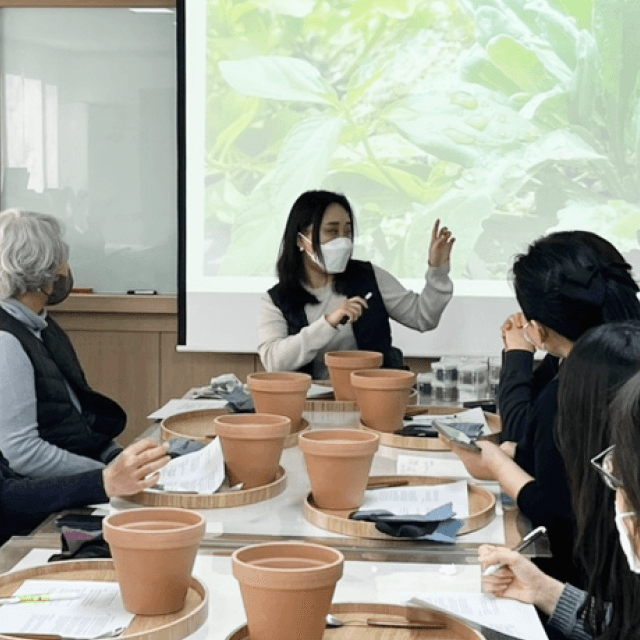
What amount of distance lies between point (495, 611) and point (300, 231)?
7.87 feet

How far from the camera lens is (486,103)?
4.38 m

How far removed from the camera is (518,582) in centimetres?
152

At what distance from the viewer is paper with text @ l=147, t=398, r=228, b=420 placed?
2662 millimetres

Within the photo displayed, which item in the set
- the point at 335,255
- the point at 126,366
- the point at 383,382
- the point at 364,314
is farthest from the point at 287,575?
the point at 126,366

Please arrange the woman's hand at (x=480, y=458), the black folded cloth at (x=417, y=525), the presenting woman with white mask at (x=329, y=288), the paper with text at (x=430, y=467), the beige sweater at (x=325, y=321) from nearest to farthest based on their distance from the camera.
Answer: the black folded cloth at (x=417, y=525) < the woman's hand at (x=480, y=458) < the paper with text at (x=430, y=467) < the beige sweater at (x=325, y=321) < the presenting woman with white mask at (x=329, y=288)

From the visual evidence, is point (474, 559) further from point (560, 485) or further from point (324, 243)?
point (324, 243)

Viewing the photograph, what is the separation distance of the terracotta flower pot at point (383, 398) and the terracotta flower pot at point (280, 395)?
12 centimetres

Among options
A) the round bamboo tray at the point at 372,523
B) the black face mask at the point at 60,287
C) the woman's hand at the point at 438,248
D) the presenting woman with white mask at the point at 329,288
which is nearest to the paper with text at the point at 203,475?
the round bamboo tray at the point at 372,523

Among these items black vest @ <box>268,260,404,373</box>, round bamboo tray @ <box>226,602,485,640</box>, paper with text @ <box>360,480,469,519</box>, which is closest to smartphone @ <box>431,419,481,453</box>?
paper with text @ <box>360,480,469,519</box>

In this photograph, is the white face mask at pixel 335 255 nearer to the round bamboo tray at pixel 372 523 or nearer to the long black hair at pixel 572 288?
the long black hair at pixel 572 288

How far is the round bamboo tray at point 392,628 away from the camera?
1322 mm

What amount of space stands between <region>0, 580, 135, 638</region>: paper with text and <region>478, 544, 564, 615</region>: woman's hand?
1.59ft

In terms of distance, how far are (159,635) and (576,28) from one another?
11.6 ft

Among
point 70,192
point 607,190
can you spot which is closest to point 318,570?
point 607,190
